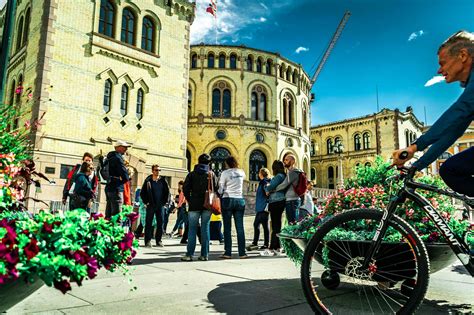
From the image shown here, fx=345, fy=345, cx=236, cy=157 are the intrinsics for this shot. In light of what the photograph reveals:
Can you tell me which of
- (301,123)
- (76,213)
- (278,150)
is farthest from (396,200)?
(301,123)

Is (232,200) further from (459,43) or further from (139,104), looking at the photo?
(139,104)

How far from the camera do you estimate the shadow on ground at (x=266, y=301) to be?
2.71m

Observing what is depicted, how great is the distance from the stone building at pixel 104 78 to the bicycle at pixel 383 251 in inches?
550

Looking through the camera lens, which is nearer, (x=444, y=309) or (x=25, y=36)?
(x=444, y=309)

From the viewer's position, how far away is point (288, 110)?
36656 millimetres

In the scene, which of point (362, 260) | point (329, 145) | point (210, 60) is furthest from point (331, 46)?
point (362, 260)

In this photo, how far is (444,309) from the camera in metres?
2.82

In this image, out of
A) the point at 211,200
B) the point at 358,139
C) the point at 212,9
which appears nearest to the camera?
the point at 211,200

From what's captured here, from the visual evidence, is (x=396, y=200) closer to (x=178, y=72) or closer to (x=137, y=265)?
(x=137, y=265)

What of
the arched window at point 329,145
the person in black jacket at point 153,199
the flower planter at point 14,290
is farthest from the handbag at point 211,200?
the arched window at point 329,145

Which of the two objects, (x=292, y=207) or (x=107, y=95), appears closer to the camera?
(x=292, y=207)

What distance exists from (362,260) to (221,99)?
3185 cm

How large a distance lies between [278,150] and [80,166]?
2774 cm

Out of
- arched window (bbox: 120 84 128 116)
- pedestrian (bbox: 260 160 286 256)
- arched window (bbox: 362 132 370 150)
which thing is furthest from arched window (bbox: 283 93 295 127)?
pedestrian (bbox: 260 160 286 256)
